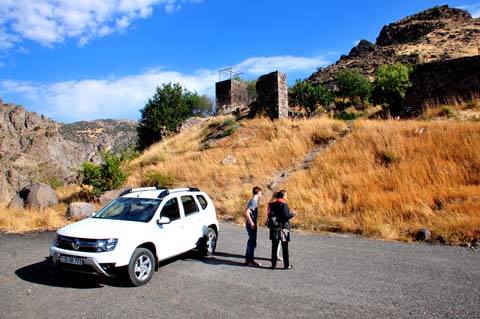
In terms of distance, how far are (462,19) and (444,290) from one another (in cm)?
7623

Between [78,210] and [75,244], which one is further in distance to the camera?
[78,210]

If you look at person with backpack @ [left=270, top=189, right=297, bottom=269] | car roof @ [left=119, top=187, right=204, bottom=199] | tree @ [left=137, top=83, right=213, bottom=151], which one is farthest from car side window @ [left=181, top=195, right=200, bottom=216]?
tree @ [left=137, top=83, right=213, bottom=151]

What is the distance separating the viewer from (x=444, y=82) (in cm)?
2148

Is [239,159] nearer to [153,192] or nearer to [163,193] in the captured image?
[153,192]

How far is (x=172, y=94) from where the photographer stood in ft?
131

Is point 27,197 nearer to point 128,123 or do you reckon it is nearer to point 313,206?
point 313,206

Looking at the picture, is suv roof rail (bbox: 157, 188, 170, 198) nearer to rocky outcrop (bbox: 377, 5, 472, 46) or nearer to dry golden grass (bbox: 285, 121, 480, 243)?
dry golden grass (bbox: 285, 121, 480, 243)

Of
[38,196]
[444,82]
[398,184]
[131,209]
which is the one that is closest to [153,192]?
[131,209]

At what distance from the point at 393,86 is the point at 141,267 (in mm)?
21676

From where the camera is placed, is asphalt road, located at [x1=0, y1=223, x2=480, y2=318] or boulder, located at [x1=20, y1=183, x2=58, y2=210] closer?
asphalt road, located at [x1=0, y1=223, x2=480, y2=318]

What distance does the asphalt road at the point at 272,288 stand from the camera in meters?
5.00

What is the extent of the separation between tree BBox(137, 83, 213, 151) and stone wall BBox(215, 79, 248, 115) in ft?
13.3

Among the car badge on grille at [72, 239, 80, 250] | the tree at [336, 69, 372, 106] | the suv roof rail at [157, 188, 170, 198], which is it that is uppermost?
the tree at [336, 69, 372, 106]

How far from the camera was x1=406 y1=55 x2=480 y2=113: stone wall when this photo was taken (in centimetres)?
2034
